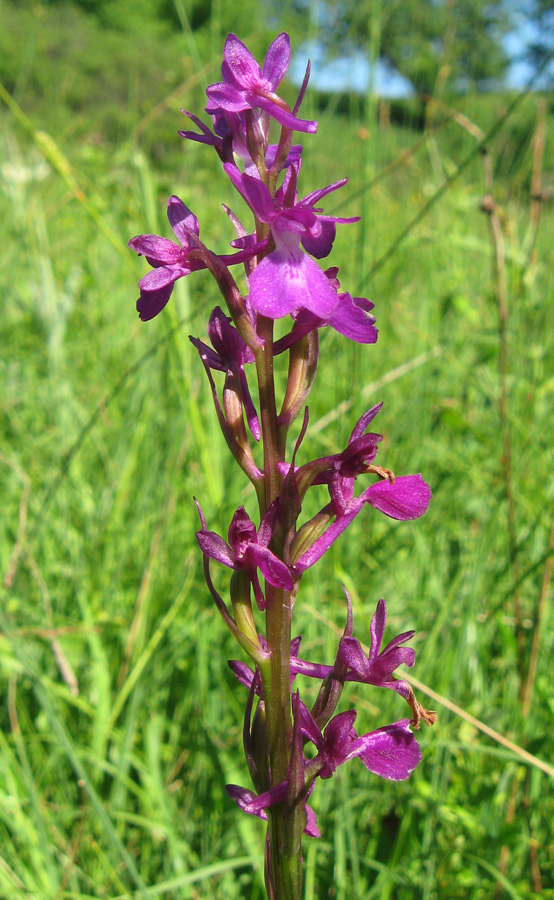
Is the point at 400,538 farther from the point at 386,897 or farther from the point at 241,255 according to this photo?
the point at 241,255

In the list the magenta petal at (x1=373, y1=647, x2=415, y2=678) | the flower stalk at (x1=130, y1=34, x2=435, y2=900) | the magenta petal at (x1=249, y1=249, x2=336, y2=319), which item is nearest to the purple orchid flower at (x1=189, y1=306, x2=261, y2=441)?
the flower stalk at (x1=130, y1=34, x2=435, y2=900)

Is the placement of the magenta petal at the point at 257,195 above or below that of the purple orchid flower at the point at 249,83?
below

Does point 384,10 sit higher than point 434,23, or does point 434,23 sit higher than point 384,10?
point 434,23

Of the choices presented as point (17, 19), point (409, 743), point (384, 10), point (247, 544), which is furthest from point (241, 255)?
point (17, 19)

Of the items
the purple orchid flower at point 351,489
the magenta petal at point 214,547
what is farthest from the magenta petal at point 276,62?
the magenta petal at point 214,547

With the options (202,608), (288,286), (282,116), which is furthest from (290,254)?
(202,608)

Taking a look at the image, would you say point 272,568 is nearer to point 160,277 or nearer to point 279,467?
point 279,467

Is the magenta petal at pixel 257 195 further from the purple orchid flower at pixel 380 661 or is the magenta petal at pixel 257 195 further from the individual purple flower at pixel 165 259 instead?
the purple orchid flower at pixel 380 661
